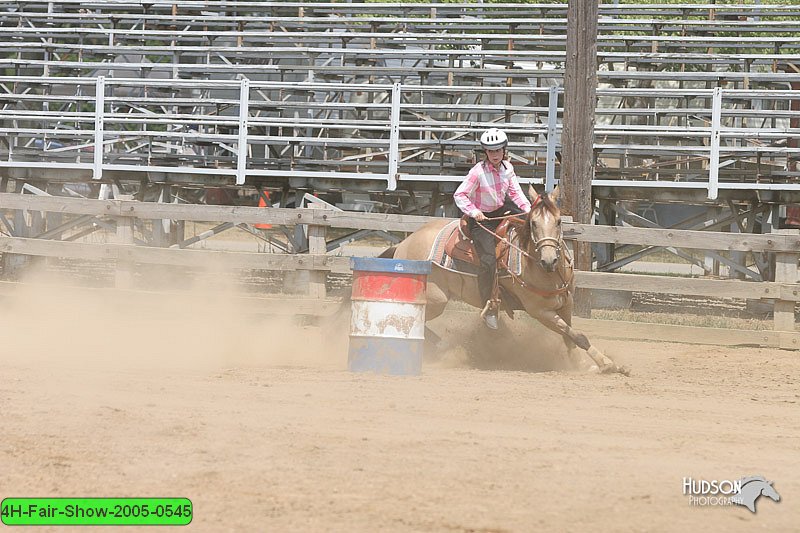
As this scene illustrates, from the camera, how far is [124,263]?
45.3ft

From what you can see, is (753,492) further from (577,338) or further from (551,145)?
(551,145)

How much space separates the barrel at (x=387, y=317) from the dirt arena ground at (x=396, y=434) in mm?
244

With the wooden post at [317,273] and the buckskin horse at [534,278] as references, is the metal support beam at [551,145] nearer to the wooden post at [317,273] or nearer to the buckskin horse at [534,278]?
the wooden post at [317,273]

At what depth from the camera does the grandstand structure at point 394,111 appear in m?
16.3

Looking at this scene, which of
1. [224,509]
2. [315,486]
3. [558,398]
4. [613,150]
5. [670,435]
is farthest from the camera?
[613,150]

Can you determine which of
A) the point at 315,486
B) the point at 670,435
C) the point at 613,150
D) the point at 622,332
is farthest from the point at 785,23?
the point at 315,486

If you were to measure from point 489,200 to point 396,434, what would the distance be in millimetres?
4490

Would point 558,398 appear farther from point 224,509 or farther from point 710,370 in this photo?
point 224,509

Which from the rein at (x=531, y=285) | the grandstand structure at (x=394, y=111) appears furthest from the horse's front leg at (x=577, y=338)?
the grandstand structure at (x=394, y=111)

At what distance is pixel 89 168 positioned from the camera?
17453 mm

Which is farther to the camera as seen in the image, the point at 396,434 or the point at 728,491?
the point at 396,434

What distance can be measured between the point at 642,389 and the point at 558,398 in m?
1.03

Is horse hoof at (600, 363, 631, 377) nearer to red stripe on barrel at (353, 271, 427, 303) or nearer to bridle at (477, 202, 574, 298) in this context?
bridle at (477, 202, 574, 298)

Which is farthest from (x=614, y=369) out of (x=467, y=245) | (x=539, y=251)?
(x=467, y=245)
